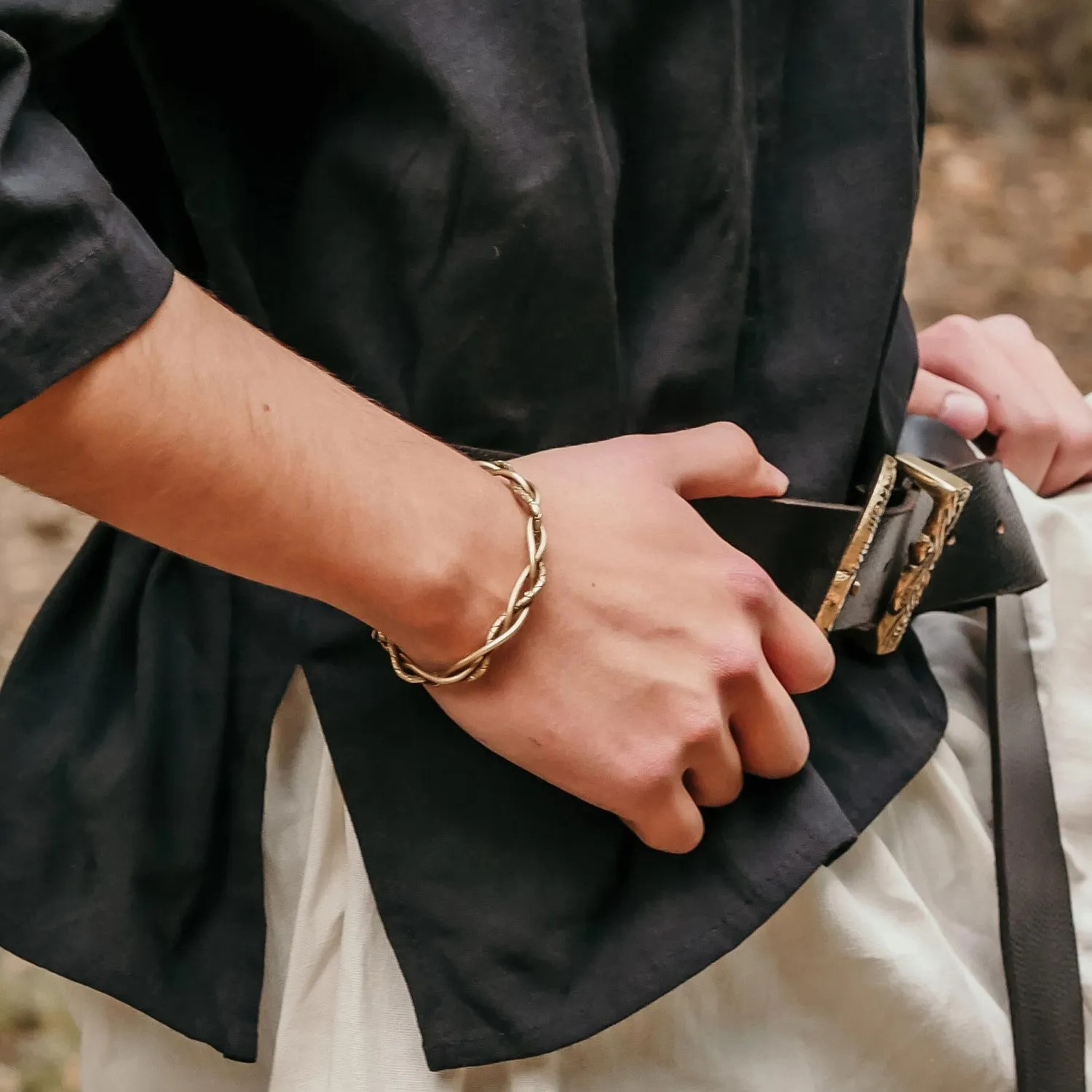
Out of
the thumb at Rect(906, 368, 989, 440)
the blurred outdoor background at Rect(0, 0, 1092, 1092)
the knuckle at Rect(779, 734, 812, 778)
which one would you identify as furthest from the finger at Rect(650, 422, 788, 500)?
the blurred outdoor background at Rect(0, 0, 1092, 1092)

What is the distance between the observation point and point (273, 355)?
1.04 feet

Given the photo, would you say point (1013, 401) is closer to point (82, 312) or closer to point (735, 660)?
point (735, 660)

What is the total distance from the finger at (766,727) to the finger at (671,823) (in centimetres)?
3

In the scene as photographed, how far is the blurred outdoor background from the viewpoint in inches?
43.5

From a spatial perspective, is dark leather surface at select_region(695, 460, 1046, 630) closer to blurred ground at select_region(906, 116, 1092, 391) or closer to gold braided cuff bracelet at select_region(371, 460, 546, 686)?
gold braided cuff bracelet at select_region(371, 460, 546, 686)

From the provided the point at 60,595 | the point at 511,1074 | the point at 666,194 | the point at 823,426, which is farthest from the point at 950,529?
the point at 60,595

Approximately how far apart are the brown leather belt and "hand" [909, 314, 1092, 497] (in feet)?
0.38

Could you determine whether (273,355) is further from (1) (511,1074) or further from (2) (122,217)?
(1) (511,1074)

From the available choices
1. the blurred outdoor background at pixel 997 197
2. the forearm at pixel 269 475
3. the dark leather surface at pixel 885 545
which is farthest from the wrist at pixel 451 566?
the blurred outdoor background at pixel 997 197

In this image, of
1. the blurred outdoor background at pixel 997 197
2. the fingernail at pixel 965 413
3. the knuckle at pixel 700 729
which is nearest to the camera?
the knuckle at pixel 700 729

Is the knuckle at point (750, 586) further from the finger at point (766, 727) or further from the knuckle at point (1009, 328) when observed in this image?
the knuckle at point (1009, 328)

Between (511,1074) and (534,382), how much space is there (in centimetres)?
29

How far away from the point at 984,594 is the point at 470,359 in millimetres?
297

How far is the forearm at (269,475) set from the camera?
28 cm
